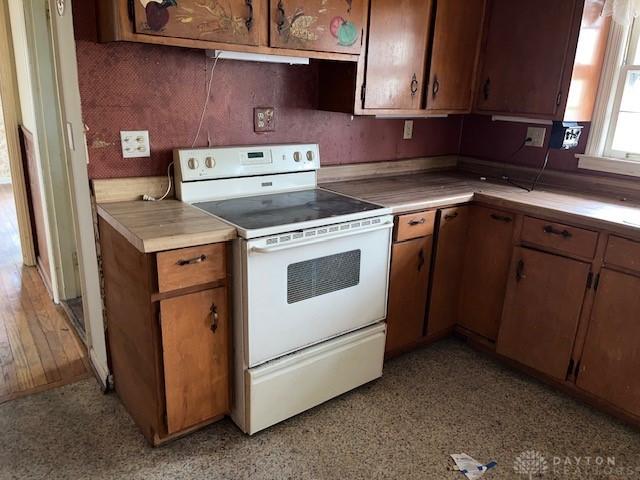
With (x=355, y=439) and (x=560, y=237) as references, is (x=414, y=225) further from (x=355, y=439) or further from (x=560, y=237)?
(x=355, y=439)

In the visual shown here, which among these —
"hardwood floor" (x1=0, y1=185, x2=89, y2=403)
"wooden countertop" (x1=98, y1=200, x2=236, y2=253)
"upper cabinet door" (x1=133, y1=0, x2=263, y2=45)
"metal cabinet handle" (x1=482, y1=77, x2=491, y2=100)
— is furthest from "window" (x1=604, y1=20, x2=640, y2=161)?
"hardwood floor" (x1=0, y1=185, x2=89, y2=403)

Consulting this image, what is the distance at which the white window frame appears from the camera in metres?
2.59

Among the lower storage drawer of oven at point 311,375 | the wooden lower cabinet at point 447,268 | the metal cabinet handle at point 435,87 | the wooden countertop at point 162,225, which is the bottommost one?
the lower storage drawer of oven at point 311,375

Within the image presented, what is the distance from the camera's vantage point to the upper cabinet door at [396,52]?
2.39 m

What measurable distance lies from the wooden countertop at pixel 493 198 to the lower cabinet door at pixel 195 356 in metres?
0.92

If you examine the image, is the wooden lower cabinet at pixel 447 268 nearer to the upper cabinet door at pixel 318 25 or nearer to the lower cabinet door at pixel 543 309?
the lower cabinet door at pixel 543 309

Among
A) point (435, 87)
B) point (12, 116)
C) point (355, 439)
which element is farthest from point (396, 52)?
point (12, 116)

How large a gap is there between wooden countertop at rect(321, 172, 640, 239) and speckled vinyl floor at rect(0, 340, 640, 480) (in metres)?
0.88

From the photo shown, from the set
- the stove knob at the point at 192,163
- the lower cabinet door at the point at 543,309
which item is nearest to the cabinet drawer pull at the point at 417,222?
the lower cabinet door at the point at 543,309

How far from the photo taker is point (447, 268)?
105 inches

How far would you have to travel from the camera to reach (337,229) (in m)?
2.02

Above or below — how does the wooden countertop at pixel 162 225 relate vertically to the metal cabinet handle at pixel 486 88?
below

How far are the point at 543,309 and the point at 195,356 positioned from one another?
63.9 inches

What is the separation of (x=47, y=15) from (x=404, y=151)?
6.96 feet
